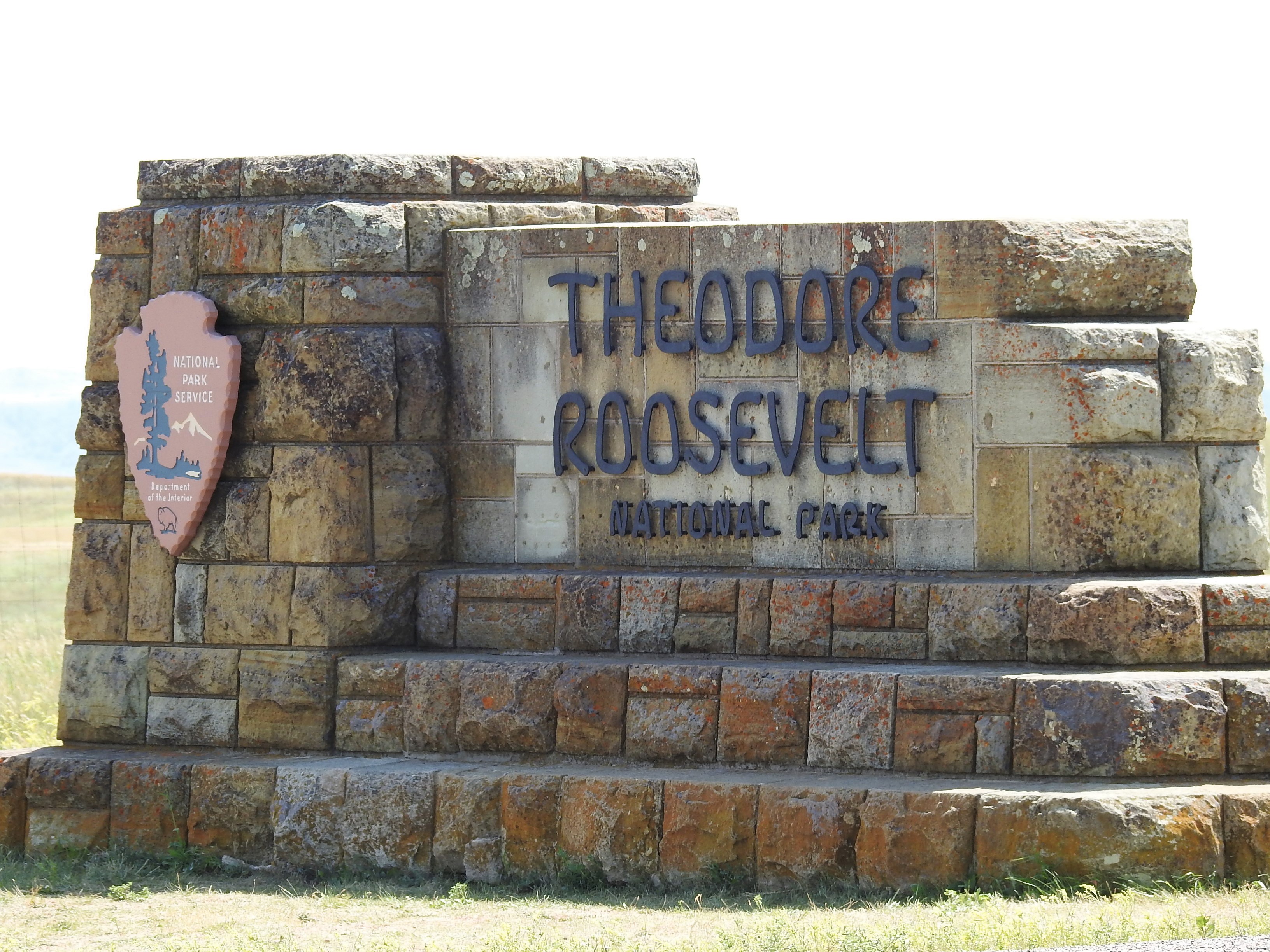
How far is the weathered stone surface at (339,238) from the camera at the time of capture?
33.5 ft

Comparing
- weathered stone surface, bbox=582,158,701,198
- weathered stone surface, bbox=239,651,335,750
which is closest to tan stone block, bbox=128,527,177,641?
weathered stone surface, bbox=239,651,335,750

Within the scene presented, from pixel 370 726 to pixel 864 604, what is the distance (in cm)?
274

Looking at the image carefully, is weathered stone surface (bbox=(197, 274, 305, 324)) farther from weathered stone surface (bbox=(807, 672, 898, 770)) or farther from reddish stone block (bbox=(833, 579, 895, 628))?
weathered stone surface (bbox=(807, 672, 898, 770))

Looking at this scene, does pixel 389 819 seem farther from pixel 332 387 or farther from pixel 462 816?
pixel 332 387

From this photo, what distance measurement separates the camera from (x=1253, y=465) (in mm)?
9398

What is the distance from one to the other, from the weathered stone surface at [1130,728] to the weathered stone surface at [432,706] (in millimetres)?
3045

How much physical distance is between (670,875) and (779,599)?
5.04ft

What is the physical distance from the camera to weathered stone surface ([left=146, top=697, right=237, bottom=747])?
1024 cm

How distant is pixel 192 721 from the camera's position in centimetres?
1032

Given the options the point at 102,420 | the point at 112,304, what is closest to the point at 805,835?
the point at 102,420

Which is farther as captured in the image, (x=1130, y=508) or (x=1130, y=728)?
(x=1130, y=508)

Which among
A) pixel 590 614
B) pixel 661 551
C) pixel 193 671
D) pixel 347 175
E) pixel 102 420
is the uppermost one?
pixel 347 175

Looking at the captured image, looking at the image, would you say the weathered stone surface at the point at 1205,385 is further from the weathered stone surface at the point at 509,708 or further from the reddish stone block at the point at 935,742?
the weathered stone surface at the point at 509,708

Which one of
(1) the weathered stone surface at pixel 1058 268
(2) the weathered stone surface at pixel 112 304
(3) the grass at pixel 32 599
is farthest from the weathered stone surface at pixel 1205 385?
(3) the grass at pixel 32 599
